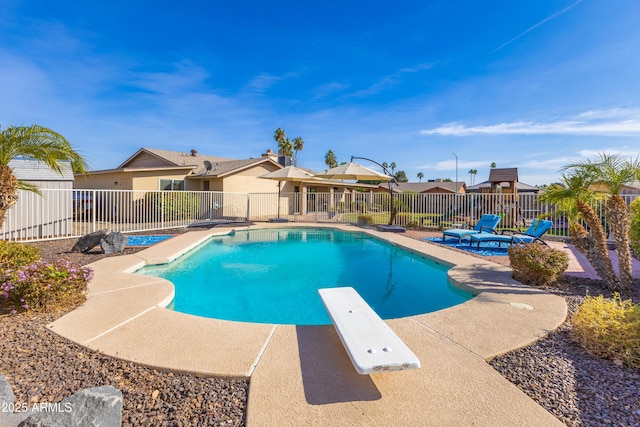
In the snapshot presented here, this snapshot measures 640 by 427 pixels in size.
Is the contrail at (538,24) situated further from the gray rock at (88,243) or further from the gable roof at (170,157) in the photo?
the gable roof at (170,157)

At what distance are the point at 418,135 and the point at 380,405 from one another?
75.4 feet

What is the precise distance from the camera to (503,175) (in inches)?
753

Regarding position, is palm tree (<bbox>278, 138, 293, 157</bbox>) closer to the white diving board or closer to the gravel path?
the white diving board

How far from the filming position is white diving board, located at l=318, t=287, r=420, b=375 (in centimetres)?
250

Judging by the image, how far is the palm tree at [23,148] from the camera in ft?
21.4

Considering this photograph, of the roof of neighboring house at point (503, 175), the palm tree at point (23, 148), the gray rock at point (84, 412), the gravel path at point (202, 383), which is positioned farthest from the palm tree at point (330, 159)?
the gray rock at point (84, 412)

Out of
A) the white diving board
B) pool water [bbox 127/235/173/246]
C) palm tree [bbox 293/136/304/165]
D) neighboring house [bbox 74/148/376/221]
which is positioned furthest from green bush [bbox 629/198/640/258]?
palm tree [bbox 293/136/304/165]

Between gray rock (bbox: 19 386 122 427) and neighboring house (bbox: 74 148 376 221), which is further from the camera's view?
neighboring house (bbox: 74 148 376 221)

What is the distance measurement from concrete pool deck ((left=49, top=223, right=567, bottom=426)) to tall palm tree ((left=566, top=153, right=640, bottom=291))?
1.72 metres

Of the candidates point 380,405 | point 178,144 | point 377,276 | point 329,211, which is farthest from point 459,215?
point 178,144

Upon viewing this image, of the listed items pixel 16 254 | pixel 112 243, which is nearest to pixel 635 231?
pixel 16 254

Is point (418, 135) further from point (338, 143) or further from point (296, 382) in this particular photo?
point (296, 382)

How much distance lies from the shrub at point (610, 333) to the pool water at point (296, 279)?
91.3 inches

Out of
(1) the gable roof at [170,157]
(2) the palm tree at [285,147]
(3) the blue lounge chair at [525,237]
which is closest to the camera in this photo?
(3) the blue lounge chair at [525,237]
